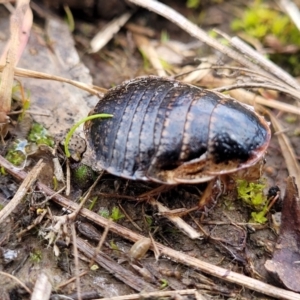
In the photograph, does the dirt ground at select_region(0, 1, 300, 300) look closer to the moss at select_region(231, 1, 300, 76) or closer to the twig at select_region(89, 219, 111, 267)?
the twig at select_region(89, 219, 111, 267)

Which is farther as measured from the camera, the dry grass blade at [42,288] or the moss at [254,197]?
the moss at [254,197]

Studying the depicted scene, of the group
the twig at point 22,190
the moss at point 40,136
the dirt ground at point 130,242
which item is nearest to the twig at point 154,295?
the dirt ground at point 130,242

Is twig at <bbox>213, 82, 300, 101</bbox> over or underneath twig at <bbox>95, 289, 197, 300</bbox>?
over

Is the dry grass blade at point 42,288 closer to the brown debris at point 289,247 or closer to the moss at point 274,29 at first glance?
the brown debris at point 289,247

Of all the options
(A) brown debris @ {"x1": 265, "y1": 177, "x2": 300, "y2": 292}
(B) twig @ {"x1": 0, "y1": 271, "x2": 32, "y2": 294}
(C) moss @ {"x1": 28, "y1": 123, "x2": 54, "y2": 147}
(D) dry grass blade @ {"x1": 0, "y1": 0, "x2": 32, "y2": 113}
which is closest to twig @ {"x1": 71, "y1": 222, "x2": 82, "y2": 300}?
(B) twig @ {"x1": 0, "y1": 271, "x2": 32, "y2": 294}

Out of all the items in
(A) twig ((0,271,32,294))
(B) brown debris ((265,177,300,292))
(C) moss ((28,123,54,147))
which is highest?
(B) brown debris ((265,177,300,292))

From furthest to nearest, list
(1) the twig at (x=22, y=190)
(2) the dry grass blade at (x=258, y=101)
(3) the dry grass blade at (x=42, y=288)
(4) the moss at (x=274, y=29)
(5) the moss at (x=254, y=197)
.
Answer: (4) the moss at (x=274, y=29) → (2) the dry grass blade at (x=258, y=101) → (5) the moss at (x=254, y=197) → (1) the twig at (x=22, y=190) → (3) the dry grass blade at (x=42, y=288)
